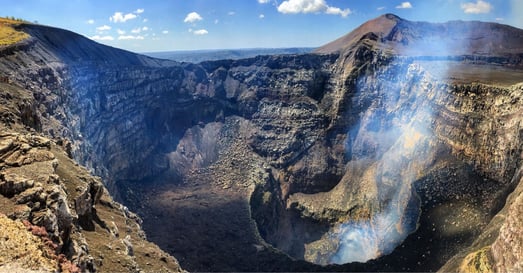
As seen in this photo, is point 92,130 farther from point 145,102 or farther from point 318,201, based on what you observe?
point 318,201

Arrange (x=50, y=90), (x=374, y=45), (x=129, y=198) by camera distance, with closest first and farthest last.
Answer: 1. (x=50, y=90)
2. (x=129, y=198)
3. (x=374, y=45)

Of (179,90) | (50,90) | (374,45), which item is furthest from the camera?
(179,90)

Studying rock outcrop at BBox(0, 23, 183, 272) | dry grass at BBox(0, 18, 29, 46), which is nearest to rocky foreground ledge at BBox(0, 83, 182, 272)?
rock outcrop at BBox(0, 23, 183, 272)

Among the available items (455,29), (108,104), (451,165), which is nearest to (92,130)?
(108,104)

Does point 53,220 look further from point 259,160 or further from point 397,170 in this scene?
point 259,160

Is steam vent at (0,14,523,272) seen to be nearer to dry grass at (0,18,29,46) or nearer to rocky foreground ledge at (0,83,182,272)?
rocky foreground ledge at (0,83,182,272)

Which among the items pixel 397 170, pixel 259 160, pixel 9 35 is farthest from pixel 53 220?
pixel 259 160
